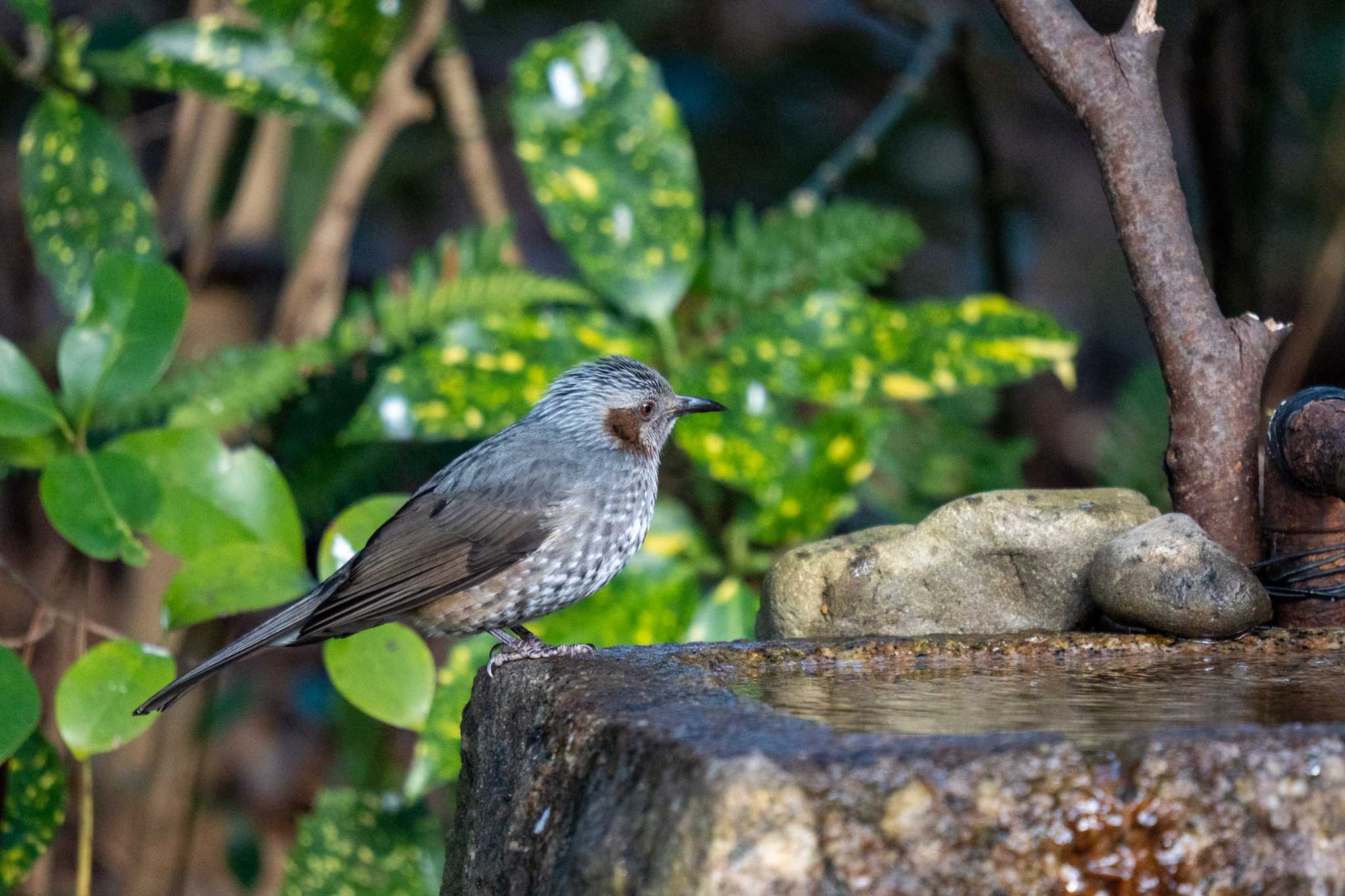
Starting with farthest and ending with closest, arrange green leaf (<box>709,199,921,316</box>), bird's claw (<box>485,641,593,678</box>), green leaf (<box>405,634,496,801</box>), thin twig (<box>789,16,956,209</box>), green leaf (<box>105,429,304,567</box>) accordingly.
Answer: thin twig (<box>789,16,956,209</box>), green leaf (<box>709,199,921,316</box>), green leaf (<box>405,634,496,801</box>), green leaf (<box>105,429,304,567</box>), bird's claw (<box>485,641,593,678</box>)

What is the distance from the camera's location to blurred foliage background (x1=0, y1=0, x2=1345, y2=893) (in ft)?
9.96

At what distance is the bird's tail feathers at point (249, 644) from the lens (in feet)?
8.91

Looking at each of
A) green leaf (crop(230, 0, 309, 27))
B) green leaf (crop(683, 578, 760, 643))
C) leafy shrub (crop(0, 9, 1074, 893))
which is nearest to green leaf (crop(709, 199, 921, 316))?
leafy shrub (crop(0, 9, 1074, 893))

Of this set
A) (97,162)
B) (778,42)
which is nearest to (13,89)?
(97,162)

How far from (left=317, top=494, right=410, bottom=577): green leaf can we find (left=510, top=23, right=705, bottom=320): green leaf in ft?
2.91

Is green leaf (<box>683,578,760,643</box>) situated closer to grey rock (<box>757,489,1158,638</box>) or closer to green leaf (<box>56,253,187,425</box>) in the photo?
grey rock (<box>757,489,1158,638</box>)

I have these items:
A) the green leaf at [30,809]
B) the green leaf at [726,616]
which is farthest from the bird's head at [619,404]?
the green leaf at [30,809]

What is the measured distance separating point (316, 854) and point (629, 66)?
2.23 metres

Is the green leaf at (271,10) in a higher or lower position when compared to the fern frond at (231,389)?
higher

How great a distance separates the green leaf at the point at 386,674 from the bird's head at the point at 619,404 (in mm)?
631

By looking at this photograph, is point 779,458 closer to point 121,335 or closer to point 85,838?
point 121,335

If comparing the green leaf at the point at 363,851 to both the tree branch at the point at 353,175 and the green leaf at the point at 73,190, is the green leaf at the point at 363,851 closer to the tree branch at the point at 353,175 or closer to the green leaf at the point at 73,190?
the green leaf at the point at 73,190

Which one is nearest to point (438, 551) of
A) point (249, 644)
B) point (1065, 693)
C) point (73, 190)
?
point (249, 644)

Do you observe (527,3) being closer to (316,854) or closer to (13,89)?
(13,89)
